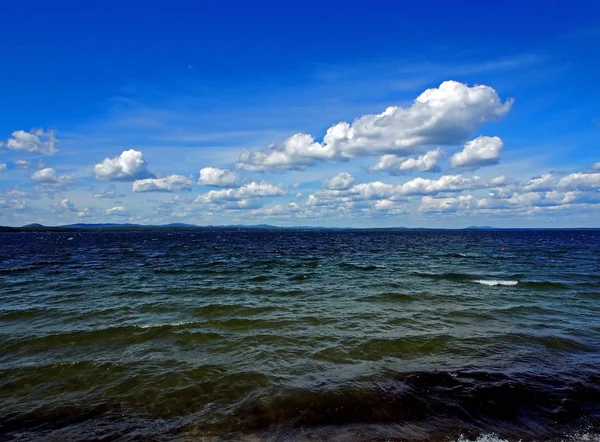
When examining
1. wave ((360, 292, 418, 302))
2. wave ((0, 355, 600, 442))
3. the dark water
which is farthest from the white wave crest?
wave ((0, 355, 600, 442))

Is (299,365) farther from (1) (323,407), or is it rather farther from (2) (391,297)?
(2) (391,297)

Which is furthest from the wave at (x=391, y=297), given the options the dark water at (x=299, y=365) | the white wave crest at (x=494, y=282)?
the white wave crest at (x=494, y=282)

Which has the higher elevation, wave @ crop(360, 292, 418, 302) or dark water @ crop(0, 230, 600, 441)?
wave @ crop(360, 292, 418, 302)

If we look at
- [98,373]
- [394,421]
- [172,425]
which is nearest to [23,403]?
[98,373]

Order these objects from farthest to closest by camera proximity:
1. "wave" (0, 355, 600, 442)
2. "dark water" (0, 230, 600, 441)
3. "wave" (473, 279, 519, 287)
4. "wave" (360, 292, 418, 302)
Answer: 1. "wave" (473, 279, 519, 287)
2. "wave" (360, 292, 418, 302)
3. "dark water" (0, 230, 600, 441)
4. "wave" (0, 355, 600, 442)

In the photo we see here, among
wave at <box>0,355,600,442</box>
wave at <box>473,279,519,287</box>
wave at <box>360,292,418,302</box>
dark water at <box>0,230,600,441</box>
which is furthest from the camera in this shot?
wave at <box>473,279,519,287</box>

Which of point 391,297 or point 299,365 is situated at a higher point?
point 391,297

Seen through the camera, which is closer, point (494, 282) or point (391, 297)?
point (391, 297)

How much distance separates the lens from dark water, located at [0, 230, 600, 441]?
9.20 meters

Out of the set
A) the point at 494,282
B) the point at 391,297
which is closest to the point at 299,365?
the point at 391,297

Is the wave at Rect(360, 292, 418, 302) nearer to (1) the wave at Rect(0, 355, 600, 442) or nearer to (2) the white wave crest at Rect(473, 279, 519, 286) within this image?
(2) the white wave crest at Rect(473, 279, 519, 286)

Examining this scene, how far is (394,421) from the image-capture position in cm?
928

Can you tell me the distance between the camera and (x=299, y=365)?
1284 centimetres

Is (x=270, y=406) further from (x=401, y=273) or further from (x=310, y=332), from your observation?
(x=401, y=273)
